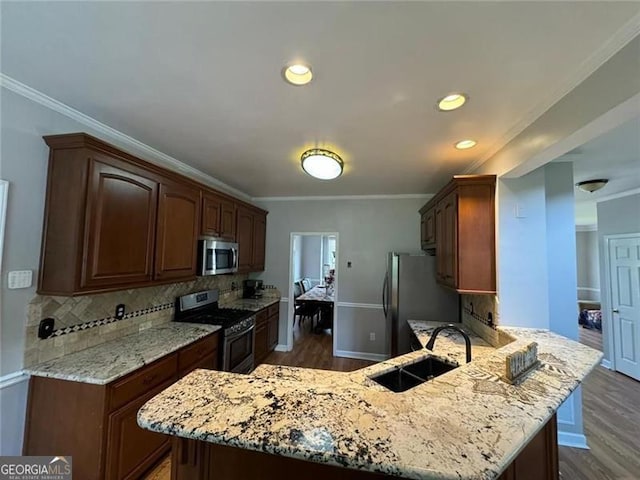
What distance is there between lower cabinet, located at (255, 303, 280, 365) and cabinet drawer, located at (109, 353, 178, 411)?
5.57 feet

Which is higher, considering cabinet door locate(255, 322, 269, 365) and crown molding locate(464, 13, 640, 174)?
crown molding locate(464, 13, 640, 174)

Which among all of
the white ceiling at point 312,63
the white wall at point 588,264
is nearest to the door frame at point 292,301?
the white ceiling at point 312,63

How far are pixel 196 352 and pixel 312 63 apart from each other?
8.01 feet

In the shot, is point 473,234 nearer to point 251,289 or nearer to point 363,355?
point 363,355

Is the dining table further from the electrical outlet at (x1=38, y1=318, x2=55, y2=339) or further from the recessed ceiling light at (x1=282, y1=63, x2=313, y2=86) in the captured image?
the recessed ceiling light at (x1=282, y1=63, x2=313, y2=86)

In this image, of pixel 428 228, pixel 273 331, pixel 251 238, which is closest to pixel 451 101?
pixel 428 228

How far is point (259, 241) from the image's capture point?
14.8 ft


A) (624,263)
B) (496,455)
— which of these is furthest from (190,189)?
(624,263)

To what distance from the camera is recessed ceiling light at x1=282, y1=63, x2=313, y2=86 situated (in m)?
1.39

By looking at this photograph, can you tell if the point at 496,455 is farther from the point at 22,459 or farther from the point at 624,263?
the point at 624,263

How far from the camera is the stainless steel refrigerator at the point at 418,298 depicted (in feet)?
10.3

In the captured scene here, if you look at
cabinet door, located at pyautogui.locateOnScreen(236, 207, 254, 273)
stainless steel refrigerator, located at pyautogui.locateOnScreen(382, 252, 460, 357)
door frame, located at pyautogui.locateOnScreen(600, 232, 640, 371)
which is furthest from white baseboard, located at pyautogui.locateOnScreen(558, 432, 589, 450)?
cabinet door, located at pyautogui.locateOnScreen(236, 207, 254, 273)

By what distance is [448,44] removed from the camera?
1.21 m

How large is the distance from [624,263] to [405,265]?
11.1 feet
